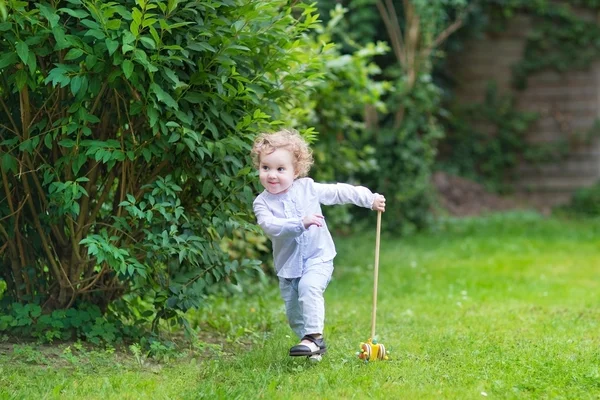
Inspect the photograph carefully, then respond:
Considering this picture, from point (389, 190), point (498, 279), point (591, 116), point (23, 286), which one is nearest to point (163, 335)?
point (23, 286)

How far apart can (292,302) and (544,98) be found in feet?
34.0

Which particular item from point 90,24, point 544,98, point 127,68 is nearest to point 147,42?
point 127,68

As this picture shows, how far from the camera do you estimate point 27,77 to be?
4230 millimetres

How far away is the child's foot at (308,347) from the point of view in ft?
14.1

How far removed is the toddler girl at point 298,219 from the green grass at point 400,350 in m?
0.28

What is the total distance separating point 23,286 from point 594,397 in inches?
120

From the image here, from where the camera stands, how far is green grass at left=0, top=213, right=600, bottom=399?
399cm

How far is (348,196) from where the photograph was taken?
4.60 m

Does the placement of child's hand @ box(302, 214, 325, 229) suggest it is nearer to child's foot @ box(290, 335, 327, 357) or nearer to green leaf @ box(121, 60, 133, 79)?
child's foot @ box(290, 335, 327, 357)

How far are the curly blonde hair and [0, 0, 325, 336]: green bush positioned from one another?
6.8 inches

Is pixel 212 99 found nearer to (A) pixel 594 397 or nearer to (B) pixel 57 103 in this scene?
(B) pixel 57 103

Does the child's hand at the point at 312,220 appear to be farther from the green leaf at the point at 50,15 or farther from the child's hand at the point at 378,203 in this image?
the green leaf at the point at 50,15

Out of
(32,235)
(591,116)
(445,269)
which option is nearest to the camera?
(32,235)

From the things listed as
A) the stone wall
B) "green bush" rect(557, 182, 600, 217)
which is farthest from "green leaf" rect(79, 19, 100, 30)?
the stone wall
